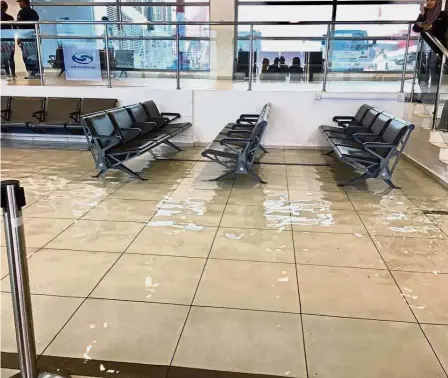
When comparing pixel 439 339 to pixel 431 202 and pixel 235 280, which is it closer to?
pixel 235 280

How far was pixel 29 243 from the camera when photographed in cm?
336

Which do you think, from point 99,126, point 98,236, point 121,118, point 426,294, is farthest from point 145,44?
point 426,294

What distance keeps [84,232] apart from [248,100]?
4299mm

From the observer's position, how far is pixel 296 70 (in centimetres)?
788

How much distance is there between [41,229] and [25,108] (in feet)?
14.7

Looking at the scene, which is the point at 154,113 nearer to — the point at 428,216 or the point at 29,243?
the point at 29,243

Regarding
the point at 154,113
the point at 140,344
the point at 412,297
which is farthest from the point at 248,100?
the point at 140,344

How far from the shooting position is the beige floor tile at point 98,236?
3318mm

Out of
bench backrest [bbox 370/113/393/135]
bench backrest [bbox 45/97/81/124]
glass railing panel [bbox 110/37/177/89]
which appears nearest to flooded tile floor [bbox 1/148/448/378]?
bench backrest [bbox 370/113/393/135]

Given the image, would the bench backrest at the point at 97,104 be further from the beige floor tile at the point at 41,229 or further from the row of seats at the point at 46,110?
the beige floor tile at the point at 41,229

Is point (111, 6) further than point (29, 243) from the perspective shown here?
Yes

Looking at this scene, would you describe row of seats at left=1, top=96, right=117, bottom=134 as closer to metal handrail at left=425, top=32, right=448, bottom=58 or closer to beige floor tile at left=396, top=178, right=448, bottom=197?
beige floor tile at left=396, top=178, right=448, bottom=197

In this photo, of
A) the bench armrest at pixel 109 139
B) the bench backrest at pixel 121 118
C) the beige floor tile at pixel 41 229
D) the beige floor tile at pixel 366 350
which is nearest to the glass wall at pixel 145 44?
the bench backrest at pixel 121 118

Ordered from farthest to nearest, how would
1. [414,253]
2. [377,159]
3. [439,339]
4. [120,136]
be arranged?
[120,136] < [377,159] < [414,253] < [439,339]
